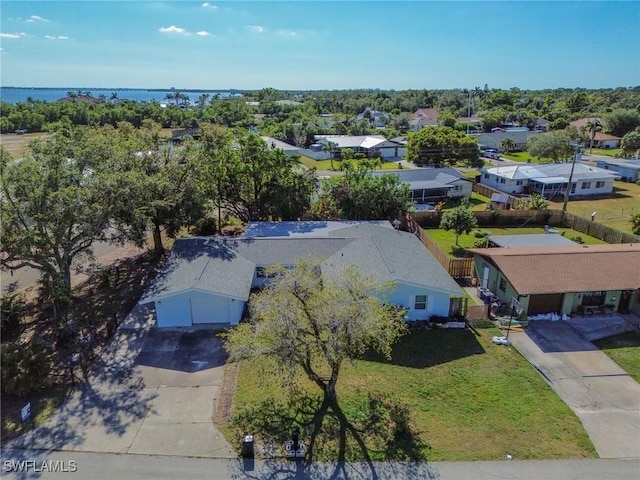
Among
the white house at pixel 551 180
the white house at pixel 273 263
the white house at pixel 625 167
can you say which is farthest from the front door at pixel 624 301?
the white house at pixel 625 167

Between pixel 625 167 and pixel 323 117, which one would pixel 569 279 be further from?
pixel 323 117

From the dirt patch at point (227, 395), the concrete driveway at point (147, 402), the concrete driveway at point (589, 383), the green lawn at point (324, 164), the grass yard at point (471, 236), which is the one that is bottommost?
the concrete driveway at point (147, 402)

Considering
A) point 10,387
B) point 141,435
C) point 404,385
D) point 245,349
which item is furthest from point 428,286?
point 10,387

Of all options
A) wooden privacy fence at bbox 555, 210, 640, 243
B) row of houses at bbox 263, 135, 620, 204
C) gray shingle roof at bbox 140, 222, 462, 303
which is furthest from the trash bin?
row of houses at bbox 263, 135, 620, 204

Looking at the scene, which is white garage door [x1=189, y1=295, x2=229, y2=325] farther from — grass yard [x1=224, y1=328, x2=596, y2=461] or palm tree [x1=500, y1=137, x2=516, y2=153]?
palm tree [x1=500, y1=137, x2=516, y2=153]

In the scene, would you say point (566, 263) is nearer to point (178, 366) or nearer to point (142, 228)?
point (178, 366)

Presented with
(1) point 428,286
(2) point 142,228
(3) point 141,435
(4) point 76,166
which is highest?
(4) point 76,166

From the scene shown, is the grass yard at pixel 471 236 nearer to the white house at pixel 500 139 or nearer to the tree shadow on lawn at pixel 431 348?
the tree shadow on lawn at pixel 431 348
